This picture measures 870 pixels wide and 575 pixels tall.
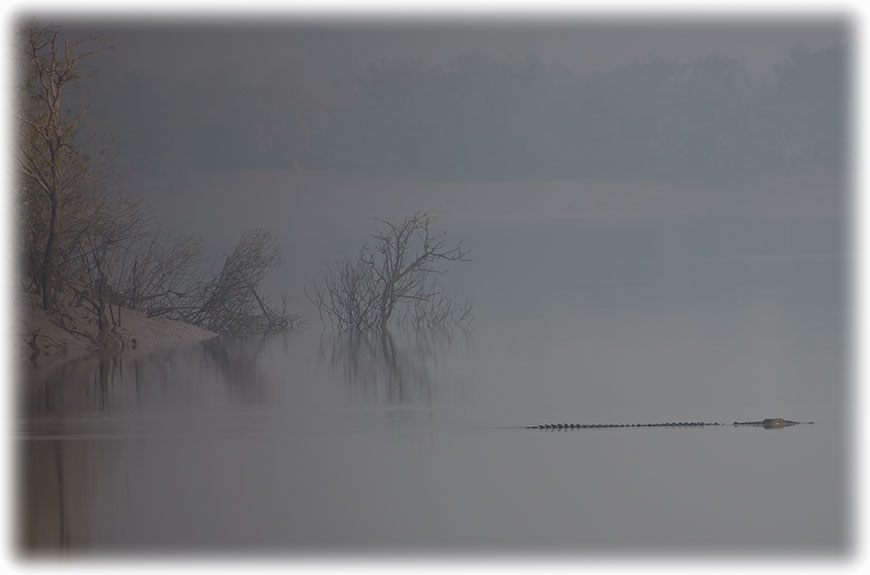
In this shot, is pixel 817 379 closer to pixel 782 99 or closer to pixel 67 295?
pixel 67 295

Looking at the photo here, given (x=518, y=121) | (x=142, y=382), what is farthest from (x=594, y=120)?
(x=142, y=382)

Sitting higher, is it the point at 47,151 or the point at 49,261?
the point at 47,151

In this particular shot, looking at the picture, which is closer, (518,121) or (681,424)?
(681,424)

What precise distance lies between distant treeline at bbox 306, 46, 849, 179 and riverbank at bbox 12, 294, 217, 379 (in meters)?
10.6

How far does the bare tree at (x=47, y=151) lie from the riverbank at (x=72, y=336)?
20 centimetres

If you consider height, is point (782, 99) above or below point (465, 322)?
above

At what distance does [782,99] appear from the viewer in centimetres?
2344

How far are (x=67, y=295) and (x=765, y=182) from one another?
14342 mm

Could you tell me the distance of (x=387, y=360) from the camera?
1050cm

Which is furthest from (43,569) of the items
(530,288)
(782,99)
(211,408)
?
(782,99)

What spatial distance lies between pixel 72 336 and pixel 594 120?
13.8 m

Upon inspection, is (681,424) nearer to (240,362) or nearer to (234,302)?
(240,362)

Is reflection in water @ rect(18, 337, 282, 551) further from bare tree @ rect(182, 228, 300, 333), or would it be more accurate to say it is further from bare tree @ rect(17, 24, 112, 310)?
bare tree @ rect(17, 24, 112, 310)

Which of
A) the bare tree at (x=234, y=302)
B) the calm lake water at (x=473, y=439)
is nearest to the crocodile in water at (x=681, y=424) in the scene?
the calm lake water at (x=473, y=439)
